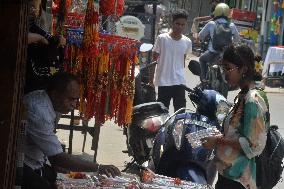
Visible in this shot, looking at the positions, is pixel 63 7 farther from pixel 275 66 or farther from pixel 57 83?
pixel 275 66

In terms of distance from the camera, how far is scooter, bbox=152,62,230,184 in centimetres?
470

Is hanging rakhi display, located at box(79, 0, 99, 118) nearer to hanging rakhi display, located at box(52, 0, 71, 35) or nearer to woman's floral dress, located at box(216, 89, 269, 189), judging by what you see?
hanging rakhi display, located at box(52, 0, 71, 35)

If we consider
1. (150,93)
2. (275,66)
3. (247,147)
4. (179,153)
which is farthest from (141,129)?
(275,66)

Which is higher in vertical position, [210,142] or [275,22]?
[275,22]

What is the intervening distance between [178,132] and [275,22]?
Result: 1661cm

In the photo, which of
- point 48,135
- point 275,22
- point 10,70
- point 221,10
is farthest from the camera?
point 275,22

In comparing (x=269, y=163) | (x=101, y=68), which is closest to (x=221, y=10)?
(x=101, y=68)

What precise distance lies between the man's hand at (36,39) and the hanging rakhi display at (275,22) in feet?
56.8

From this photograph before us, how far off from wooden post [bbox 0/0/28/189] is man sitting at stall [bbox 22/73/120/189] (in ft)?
3.76

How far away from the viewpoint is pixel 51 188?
353 centimetres

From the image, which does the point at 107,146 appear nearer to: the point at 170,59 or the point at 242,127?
the point at 170,59

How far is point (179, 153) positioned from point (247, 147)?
1.17 meters

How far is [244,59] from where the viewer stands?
3.71m

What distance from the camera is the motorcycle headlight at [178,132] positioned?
15.5 feet
